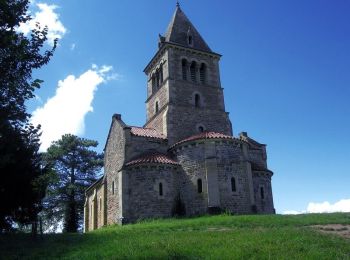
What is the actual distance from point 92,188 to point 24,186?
51.7 ft

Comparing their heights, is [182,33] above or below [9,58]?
above

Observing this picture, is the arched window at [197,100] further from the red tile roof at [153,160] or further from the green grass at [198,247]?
the green grass at [198,247]

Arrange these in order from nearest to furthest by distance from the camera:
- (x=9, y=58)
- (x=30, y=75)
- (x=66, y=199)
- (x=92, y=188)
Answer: (x=9, y=58)
(x=30, y=75)
(x=92, y=188)
(x=66, y=199)

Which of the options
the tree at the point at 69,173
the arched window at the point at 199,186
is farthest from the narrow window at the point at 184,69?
the tree at the point at 69,173

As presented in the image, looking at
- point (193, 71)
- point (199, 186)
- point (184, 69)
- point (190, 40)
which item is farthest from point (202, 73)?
point (199, 186)

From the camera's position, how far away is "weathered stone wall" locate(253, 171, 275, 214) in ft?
95.7

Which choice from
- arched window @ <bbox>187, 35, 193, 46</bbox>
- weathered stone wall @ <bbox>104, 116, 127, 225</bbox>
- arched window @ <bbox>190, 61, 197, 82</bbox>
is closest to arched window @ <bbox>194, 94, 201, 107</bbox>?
arched window @ <bbox>190, 61, 197, 82</bbox>

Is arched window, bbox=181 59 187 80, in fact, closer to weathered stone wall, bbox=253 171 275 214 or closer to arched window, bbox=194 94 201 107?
arched window, bbox=194 94 201 107

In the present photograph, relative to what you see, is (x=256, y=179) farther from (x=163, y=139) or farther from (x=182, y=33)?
(x=182, y=33)

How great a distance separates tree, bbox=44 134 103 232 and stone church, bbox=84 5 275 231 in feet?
24.5

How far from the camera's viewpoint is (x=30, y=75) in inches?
510

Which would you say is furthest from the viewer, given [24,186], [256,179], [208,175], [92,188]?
[92,188]

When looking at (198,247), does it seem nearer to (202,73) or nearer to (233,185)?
(233,185)

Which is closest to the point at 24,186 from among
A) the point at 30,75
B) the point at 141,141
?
the point at 30,75
